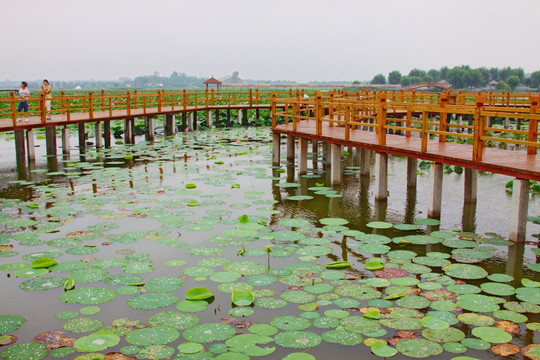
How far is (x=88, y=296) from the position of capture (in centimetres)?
621

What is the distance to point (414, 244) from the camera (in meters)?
8.13

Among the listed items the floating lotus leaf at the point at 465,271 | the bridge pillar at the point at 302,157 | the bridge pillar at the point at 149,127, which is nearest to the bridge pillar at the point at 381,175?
the bridge pillar at the point at 302,157

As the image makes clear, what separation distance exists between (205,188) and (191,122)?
15328 millimetres

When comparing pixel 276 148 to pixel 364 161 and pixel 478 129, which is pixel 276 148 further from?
pixel 478 129

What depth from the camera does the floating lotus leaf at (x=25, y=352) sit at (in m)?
4.91

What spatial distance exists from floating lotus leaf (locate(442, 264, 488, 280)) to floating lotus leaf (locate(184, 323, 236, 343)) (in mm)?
2967

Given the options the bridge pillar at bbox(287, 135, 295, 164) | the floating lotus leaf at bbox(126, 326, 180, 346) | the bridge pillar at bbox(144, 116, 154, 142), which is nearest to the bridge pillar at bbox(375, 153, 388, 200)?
the bridge pillar at bbox(287, 135, 295, 164)

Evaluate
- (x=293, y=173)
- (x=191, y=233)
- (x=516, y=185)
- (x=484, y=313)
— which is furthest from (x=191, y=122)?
(x=484, y=313)

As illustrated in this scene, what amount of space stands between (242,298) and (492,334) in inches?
97.8

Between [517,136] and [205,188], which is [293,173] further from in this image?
[517,136]

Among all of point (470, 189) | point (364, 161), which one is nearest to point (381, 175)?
point (470, 189)

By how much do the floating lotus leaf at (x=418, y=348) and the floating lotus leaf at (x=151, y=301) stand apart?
7.92 ft

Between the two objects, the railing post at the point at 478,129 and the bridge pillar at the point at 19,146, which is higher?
the railing post at the point at 478,129

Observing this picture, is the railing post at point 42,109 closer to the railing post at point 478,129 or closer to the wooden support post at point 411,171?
the wooden support post at point 411,171
